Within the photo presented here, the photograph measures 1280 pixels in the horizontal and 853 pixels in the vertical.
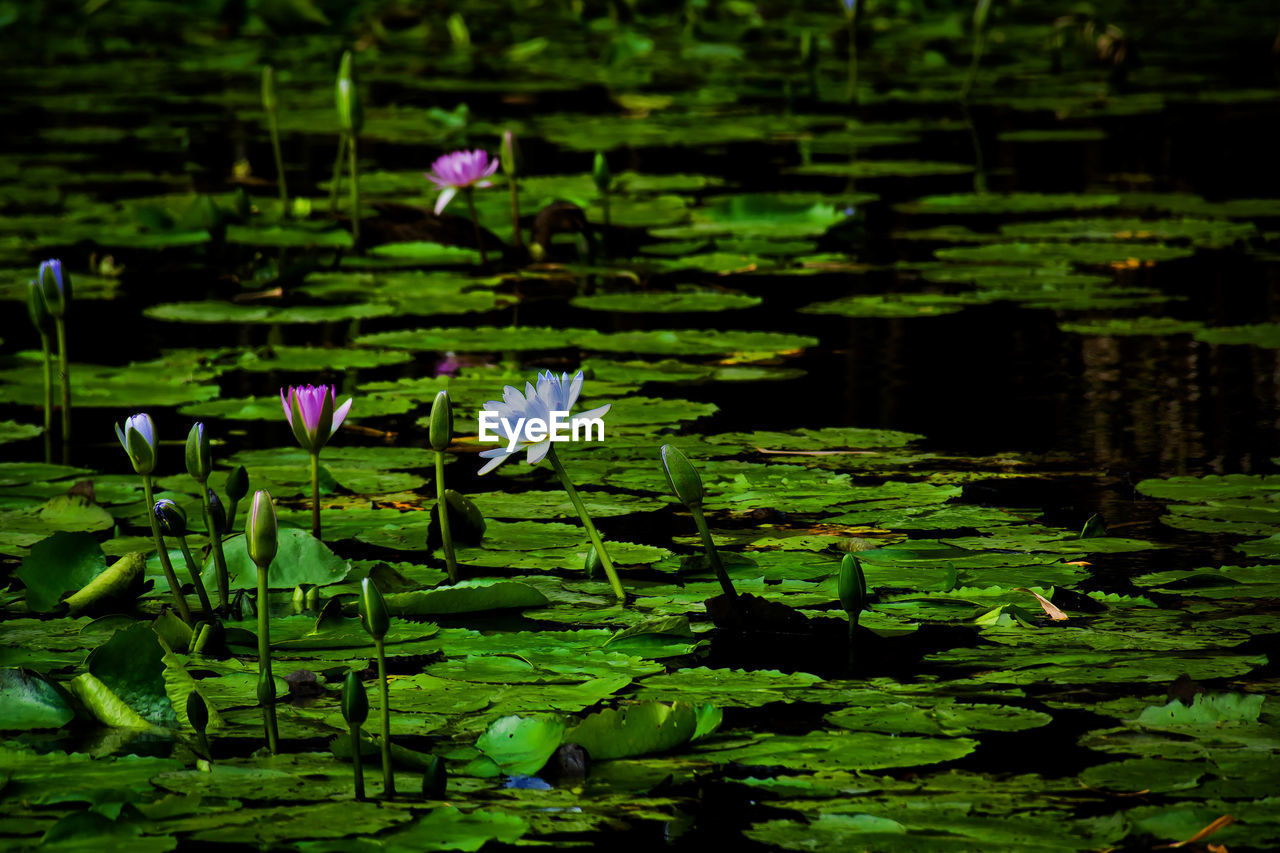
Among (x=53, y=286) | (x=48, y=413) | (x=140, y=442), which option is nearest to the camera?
(x=140, y=442)

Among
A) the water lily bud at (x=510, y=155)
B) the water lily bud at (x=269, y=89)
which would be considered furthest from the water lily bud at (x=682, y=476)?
the water lily bud at (x=269, y=89)

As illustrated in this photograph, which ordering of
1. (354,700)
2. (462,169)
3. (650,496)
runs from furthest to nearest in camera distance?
(462,169) < (650,496) < (354,700)

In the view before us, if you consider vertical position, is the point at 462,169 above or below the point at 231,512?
above

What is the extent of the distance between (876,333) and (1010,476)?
113cm

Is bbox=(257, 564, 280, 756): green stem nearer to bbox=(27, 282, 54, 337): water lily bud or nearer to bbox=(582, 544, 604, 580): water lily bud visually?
bbox=(582, 544, 604, 580): water lily bud

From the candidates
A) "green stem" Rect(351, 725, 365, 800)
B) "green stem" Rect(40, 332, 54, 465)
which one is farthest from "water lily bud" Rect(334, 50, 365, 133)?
"green stem" Rect(351, 725, 365, 800)

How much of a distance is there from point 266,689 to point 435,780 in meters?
0.20

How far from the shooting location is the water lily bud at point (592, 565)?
87.0 inches

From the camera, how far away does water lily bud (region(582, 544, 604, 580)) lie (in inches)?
87.0

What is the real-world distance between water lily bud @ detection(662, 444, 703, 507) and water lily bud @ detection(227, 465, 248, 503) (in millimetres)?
528

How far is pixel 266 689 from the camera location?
164 centimetres

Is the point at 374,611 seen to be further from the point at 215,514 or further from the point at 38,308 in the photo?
the point at 38,308

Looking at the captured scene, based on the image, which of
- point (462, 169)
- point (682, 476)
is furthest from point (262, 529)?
point (462, 169)

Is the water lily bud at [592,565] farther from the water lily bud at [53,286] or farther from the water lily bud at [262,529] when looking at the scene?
the water lily bud at [53,286]
